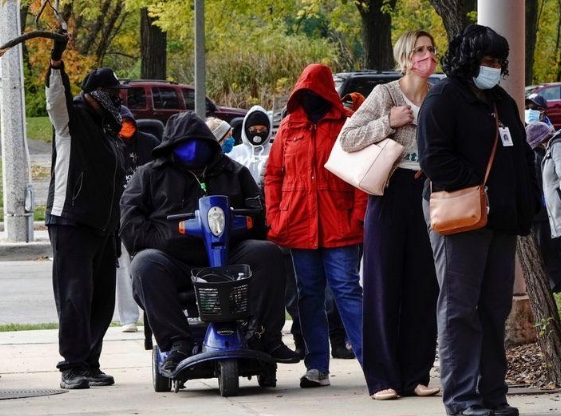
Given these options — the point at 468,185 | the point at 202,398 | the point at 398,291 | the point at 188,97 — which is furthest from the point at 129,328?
the point at 188,97

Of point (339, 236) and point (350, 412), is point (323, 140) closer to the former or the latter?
point (339, 236)

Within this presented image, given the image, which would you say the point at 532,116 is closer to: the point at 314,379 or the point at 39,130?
the point at 314,379

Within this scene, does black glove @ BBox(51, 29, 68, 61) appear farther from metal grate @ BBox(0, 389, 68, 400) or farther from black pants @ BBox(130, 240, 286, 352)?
metal grate @ BBox(0, 389, 68, 400)

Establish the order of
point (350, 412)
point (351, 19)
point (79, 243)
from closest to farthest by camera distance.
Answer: point (350, 412) < point (79, 243) < point (351, 19)

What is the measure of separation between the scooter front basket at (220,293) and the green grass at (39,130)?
1229 inches

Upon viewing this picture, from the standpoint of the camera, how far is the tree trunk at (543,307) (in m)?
7.48

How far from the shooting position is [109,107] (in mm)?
8516

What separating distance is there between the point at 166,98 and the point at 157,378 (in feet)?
75.2

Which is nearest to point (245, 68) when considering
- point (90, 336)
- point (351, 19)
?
point (351, 19)

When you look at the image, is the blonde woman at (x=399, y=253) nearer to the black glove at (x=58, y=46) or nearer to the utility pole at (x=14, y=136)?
the black glove at (x=58, y=46)

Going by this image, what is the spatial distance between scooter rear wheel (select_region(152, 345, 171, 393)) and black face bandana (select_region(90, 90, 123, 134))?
1.53 metres

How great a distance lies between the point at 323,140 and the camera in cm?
802

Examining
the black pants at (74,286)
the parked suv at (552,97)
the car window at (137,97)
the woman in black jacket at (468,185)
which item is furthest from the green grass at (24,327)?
the parked suv at (552,97)

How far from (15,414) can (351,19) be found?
146 feet
